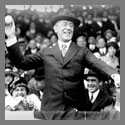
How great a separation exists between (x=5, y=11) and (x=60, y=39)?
957mm

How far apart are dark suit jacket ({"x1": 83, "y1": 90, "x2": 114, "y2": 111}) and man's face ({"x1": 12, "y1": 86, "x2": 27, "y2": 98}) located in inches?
36.7

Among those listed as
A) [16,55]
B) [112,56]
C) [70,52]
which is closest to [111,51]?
[112,56]

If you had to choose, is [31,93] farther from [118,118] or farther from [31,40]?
[118,118]

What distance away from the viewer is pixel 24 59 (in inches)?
185

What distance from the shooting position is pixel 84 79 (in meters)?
4.77

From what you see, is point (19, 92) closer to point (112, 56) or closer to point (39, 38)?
point (39, 38)

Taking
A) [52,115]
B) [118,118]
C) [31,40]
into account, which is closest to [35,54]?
[31,40]

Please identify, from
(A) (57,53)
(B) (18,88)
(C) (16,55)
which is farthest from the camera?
(B) (18,88)

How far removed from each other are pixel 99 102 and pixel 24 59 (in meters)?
1.28

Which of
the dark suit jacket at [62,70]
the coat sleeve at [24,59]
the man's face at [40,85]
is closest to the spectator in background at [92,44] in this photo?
the dark suit jacket at [62,70]

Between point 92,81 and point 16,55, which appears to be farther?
point 92,81

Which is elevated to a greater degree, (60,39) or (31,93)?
(60,39)

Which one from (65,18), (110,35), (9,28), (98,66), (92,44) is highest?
(65,18)

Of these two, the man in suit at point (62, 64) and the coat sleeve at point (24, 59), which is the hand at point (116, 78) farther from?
the coat sleeve at point (24, 59)
